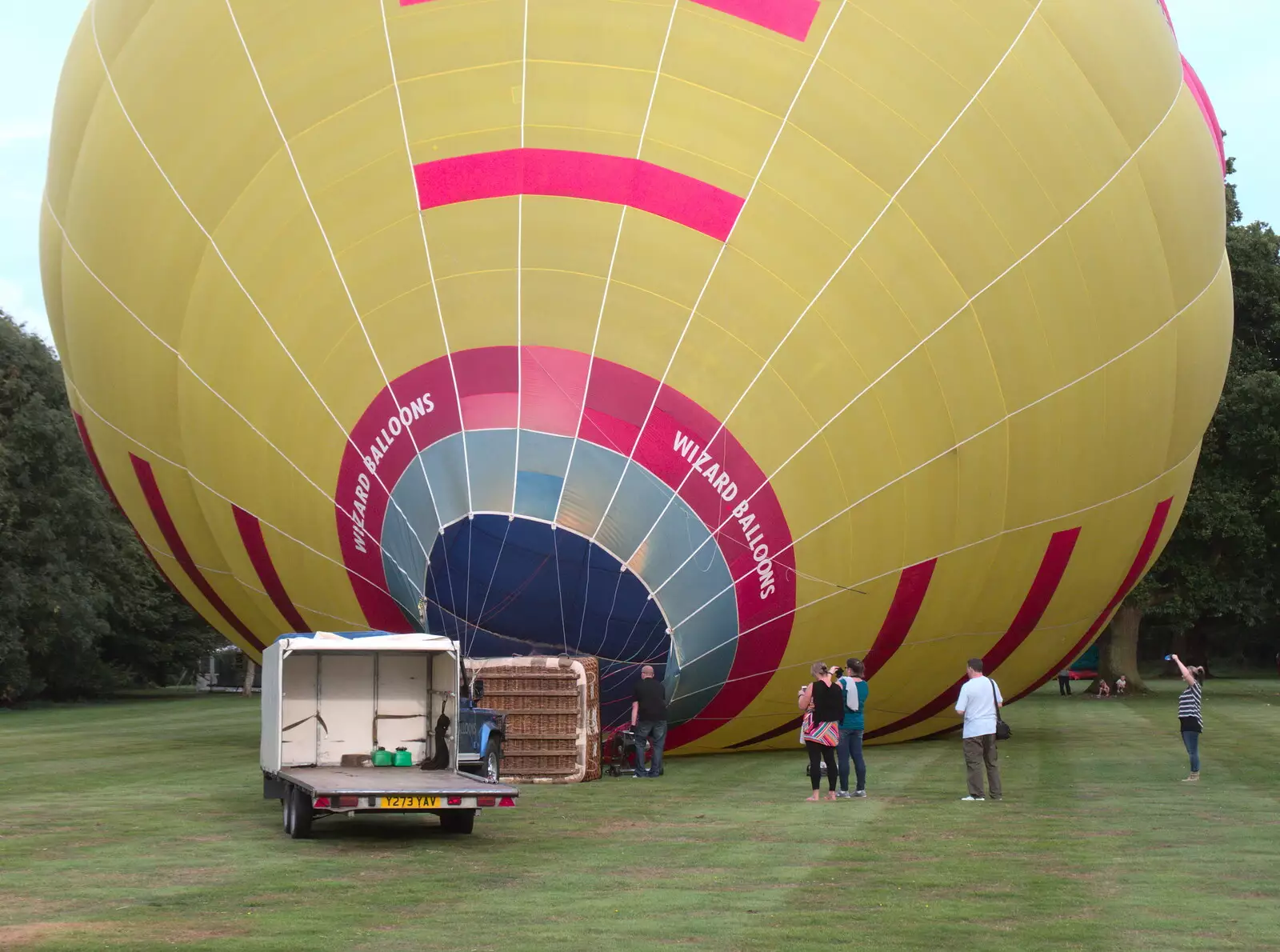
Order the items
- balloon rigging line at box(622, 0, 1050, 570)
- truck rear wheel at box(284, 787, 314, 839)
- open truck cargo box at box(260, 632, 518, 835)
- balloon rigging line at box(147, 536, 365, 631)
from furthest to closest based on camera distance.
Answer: balloon rigging line at box(147, 536, 365, 631) → balloon rigging line at box(622, 0, 1050, 570) → open truck cargo box at box(260, 632, 518, 835) → truck rear wheel at box(284, 787, 314, 839)

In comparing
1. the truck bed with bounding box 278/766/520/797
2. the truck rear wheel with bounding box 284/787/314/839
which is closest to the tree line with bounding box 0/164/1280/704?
the truck bed with bounding box 278/766/520/797

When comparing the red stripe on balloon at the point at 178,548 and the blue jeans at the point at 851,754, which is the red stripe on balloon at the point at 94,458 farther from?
the blue jeans at the point at 851,754

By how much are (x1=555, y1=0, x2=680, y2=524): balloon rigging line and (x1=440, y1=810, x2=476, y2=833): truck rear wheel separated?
237cm

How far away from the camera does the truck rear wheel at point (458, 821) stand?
994cm

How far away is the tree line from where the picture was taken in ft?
107

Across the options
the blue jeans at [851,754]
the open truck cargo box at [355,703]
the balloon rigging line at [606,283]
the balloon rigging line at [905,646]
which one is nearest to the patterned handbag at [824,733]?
the blue jeans at [851,754]

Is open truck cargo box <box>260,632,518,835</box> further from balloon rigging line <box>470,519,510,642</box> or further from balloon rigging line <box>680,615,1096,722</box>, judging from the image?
balloon rigging line <box>680,615,1096,722</box>

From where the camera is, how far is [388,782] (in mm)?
9656

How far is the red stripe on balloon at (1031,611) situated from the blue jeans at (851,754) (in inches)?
84.7

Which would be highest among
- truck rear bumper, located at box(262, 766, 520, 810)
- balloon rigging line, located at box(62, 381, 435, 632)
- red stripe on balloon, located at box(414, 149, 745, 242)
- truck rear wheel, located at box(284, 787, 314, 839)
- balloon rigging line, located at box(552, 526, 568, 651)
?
red stripe on balloon, located at box(414, 149, 745, 242)

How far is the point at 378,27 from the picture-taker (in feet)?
39.2

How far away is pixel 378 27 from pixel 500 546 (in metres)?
4.04

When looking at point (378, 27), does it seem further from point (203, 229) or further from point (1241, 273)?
point (1241, 273)

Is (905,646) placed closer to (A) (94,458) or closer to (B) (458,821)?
(B) (458,821)
